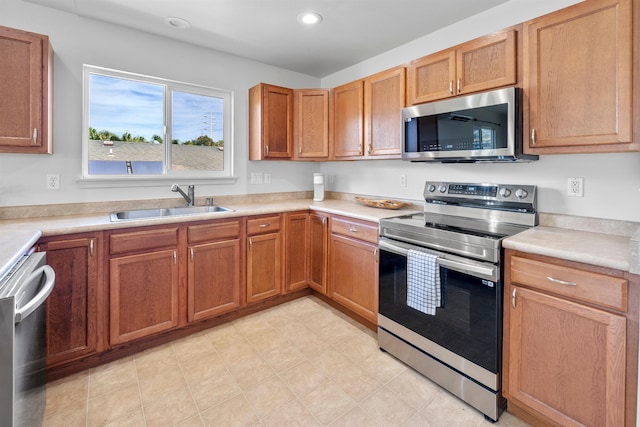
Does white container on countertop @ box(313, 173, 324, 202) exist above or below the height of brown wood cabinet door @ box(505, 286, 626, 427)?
above

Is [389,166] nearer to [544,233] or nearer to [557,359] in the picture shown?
[544,233]

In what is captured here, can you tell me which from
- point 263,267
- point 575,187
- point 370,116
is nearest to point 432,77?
point 370,116

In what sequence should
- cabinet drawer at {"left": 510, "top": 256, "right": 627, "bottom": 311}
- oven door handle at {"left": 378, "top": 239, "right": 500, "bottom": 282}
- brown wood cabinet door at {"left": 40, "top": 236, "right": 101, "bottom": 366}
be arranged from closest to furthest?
cabinet drawer at {"left": 510, "top": 256, "right": 627, "bottom": 311}, oven door handle at {"left": 378, "top": 239, "right": 500, "bottom": 282}, brown wood cabinet door at {"left": 40, "top": 236, "right": 101, "bottom": 366}

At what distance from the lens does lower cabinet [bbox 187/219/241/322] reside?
238 centimetres

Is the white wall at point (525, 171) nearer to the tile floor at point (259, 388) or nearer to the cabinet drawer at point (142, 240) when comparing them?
the tile floor at point (259, 388)

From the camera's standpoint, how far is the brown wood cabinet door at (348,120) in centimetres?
287

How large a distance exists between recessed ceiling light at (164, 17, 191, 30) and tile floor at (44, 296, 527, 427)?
7.94 feet

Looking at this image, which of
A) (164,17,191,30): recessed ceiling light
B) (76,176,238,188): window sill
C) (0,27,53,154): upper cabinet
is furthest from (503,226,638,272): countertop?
(0,27,53,154): upper cabinet

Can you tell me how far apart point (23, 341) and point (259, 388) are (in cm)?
115

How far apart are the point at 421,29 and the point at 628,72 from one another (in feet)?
4.98

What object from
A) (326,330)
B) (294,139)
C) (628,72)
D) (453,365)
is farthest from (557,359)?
(294,139)

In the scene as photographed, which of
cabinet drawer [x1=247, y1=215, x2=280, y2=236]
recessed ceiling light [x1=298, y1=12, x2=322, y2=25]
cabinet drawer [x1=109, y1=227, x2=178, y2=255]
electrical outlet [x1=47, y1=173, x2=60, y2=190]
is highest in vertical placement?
recessed ceiling light [x1=298, y1=12, x2=322, y2=25]

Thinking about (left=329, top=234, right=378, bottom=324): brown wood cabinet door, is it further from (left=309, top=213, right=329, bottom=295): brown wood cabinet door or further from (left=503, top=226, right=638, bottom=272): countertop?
(left=503, top=226, right=638, bottom=272): countertop

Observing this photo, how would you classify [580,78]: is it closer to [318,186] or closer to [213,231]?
[318,186]
